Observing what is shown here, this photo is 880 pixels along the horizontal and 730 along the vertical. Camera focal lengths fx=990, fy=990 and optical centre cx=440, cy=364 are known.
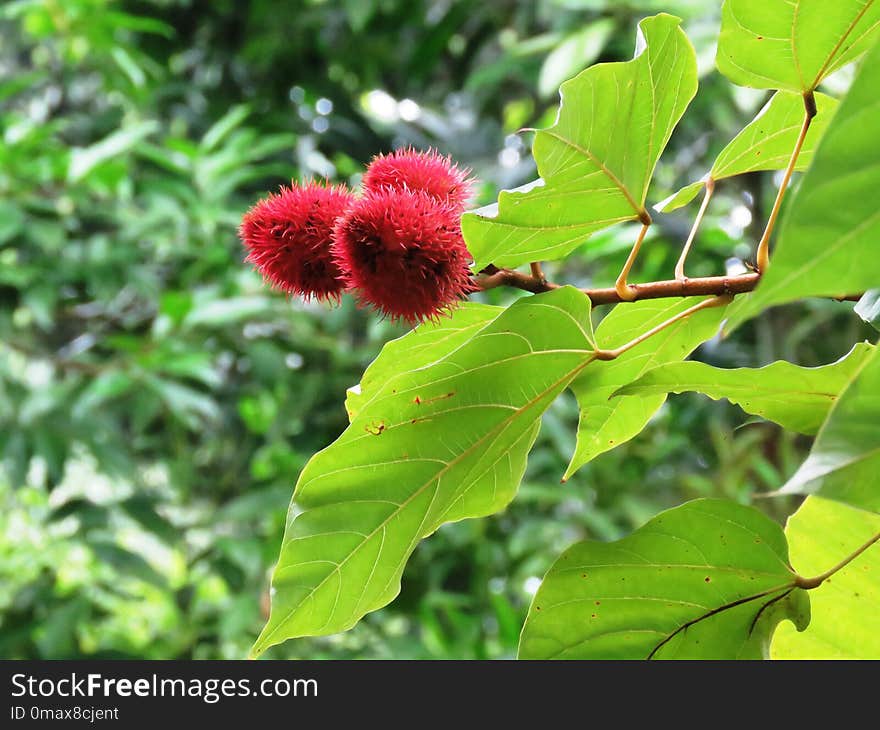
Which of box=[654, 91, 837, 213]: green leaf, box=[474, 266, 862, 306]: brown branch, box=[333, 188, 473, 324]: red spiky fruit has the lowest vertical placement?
box=[474, 266, 862, 306]: brown branch

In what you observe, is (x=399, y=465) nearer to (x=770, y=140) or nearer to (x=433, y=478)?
(x=433, y=478)

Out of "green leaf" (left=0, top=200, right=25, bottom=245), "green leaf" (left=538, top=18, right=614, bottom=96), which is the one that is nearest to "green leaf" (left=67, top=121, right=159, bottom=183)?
"green leaf" (left=0, top=200, right=25, bottom=245)

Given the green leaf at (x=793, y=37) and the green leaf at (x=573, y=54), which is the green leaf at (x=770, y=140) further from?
the green leaf at (x=573, y=54)

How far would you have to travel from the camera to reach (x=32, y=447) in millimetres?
1701

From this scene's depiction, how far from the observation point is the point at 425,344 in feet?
1.66

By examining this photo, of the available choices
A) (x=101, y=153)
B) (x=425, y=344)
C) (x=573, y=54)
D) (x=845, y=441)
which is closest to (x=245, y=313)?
(x=101, y=153)

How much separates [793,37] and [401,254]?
0.64ft

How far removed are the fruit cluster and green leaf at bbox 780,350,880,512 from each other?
18 centimetres

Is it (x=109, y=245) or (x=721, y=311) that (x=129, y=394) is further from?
(x=721, y=311)

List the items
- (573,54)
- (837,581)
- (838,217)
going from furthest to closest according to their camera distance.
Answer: (573,54)
(837,581)
(838,217)

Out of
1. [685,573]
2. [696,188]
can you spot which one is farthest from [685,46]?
[685,573]

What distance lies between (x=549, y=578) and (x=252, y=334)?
5.13 feet

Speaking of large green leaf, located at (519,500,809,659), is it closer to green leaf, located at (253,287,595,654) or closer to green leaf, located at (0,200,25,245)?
green leaf, located at (253,287,595,654)

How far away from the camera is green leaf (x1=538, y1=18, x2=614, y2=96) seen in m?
1.69
